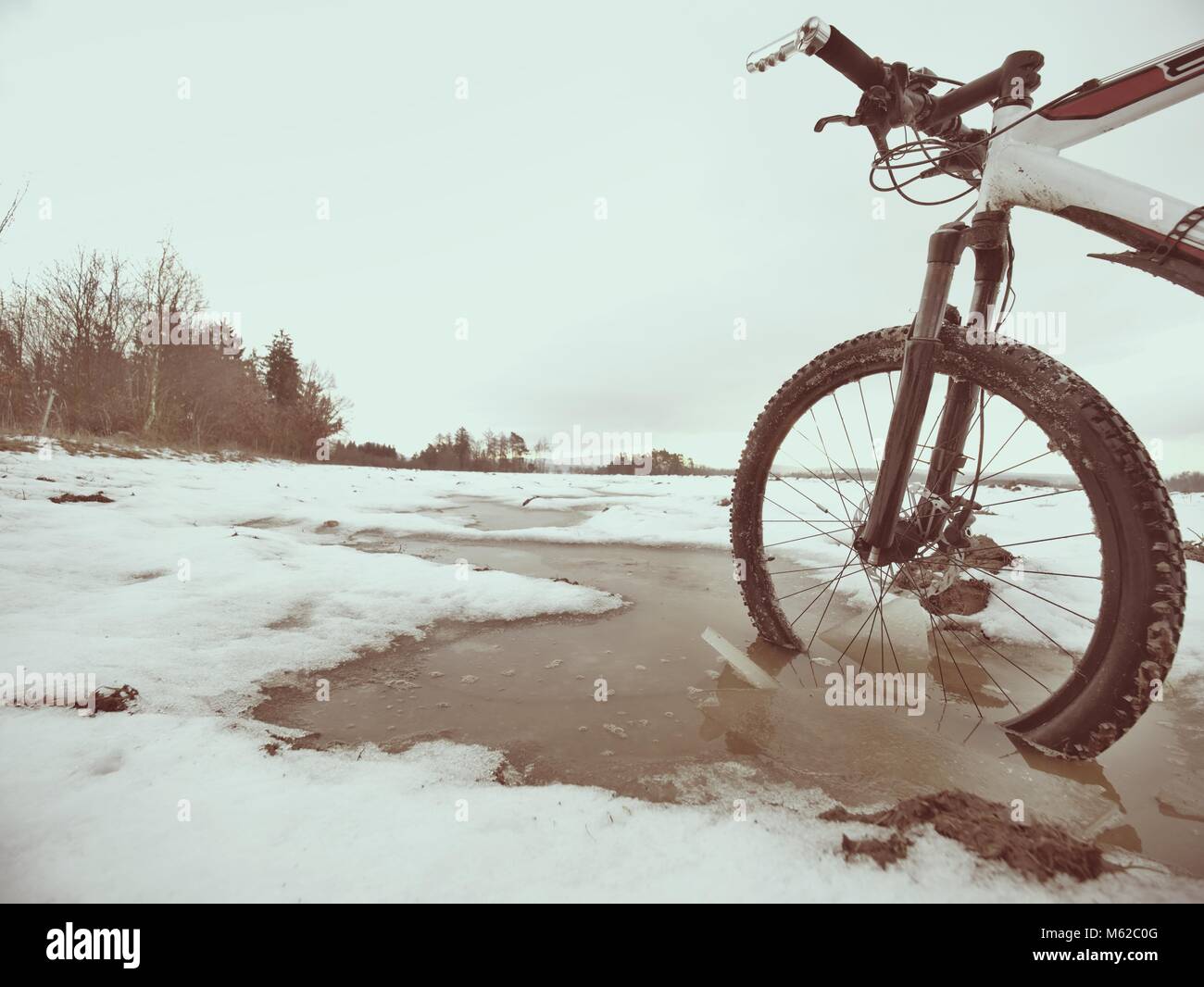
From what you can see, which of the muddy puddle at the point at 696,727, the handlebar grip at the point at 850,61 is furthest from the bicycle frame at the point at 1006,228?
the muddy puddle at the point at 696,727

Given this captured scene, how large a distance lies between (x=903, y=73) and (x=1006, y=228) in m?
0.70

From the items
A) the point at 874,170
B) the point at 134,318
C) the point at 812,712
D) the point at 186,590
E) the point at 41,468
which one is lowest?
the point at 812,712

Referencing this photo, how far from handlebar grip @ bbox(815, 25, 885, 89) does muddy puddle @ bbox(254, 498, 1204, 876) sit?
2.19m

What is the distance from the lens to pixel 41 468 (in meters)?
6.83

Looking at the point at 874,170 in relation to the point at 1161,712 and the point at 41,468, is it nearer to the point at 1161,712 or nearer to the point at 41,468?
the point at 1161,712

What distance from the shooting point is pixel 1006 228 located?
5.65 feet

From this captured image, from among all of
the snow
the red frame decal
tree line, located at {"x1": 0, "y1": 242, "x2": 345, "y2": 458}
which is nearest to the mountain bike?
the red frame decal

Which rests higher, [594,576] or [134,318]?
[134,318]

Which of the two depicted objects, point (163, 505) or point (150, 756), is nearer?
point (150, 756)

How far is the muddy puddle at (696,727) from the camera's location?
1.20 meters
